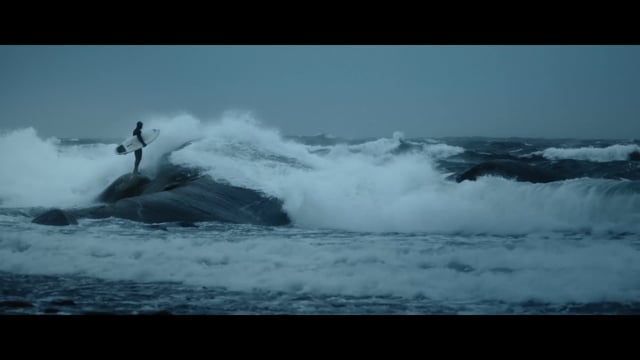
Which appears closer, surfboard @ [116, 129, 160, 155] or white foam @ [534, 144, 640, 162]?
white foam @ [534, 144, 640, 162]

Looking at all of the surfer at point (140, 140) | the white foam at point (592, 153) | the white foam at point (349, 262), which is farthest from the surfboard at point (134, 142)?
the white foam at point (592, 153)

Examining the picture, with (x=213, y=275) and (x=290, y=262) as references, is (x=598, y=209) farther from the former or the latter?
(x=213, y=275)

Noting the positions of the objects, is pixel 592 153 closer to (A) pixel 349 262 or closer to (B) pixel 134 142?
(A) pixel 349 262

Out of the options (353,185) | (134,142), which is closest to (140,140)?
(134,142)

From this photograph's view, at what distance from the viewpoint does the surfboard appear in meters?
6.51

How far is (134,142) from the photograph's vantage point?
6.70m

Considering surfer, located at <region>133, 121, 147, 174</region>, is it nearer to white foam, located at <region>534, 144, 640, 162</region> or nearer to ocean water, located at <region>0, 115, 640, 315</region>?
ocean water, located at <region>0, 115, 640, 315</region>

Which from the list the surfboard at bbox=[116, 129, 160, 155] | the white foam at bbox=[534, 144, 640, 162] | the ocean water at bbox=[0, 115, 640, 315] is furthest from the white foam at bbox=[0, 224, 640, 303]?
the surfboard at bbox=[116, 129, 160, 155]

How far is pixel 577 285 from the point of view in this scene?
394cm

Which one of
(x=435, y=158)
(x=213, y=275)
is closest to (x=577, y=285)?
(x=213, y=275)

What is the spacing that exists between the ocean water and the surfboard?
14 centimetres

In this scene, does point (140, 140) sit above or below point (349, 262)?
above

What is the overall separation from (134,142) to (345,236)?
2.92 meters
